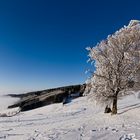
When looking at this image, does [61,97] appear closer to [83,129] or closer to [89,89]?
[89,89]

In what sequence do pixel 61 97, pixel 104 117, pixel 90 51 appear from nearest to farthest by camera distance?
pixel 104 117 < pixel 90 51 < pixel 61 97

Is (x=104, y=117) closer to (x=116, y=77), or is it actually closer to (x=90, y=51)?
(x=116, y=77)

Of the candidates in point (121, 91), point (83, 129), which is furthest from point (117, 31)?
point (83, 129)

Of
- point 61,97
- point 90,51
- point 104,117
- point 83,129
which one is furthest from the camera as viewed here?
point 61,97

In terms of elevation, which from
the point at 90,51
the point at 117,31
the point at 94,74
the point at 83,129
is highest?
the point at 117,31

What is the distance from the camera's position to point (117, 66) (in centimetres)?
3256

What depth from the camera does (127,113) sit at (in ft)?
105

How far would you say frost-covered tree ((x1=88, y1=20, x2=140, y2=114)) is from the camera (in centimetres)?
3209

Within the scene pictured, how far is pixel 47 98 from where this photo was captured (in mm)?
58188

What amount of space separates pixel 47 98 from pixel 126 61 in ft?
96.5

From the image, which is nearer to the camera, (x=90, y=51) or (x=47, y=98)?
(x=90, y=51)

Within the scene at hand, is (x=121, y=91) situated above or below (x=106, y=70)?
below

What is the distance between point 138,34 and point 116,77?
5751 millimetres

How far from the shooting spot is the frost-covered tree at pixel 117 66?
3209 cm
